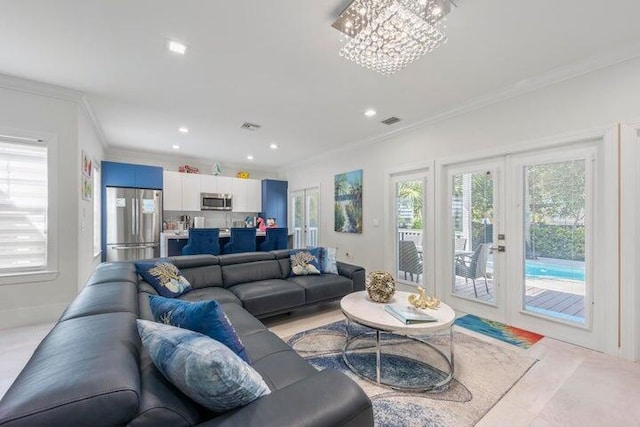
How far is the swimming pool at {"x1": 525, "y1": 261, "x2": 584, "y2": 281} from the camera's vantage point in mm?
2764

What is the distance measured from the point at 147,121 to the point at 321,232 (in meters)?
3.72

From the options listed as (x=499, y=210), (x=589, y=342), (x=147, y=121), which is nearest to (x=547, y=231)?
(x=499, y=210)

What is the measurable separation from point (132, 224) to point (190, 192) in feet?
A: 4.65

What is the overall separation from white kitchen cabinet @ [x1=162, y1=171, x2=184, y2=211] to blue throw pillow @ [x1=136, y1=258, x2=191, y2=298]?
355 cm

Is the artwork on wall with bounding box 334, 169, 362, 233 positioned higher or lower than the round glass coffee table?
higher

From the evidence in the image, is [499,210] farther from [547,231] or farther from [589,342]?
[589,342]

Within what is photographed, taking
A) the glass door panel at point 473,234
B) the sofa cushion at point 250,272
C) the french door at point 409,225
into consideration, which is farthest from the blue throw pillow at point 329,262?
the glass door panel at point 473,234

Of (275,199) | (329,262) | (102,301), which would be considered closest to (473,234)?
(329,262)

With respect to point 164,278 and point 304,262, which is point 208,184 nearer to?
point 304,262

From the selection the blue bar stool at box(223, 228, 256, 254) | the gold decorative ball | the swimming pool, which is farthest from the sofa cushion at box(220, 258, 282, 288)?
the swimming pool

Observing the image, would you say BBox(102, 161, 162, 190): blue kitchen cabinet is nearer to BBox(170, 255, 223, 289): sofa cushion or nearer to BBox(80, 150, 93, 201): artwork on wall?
BBox(80, 150, 93, 201): artwork on wall

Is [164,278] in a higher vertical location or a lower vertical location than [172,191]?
lower

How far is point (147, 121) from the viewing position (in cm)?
418

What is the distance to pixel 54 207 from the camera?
3215 mm
